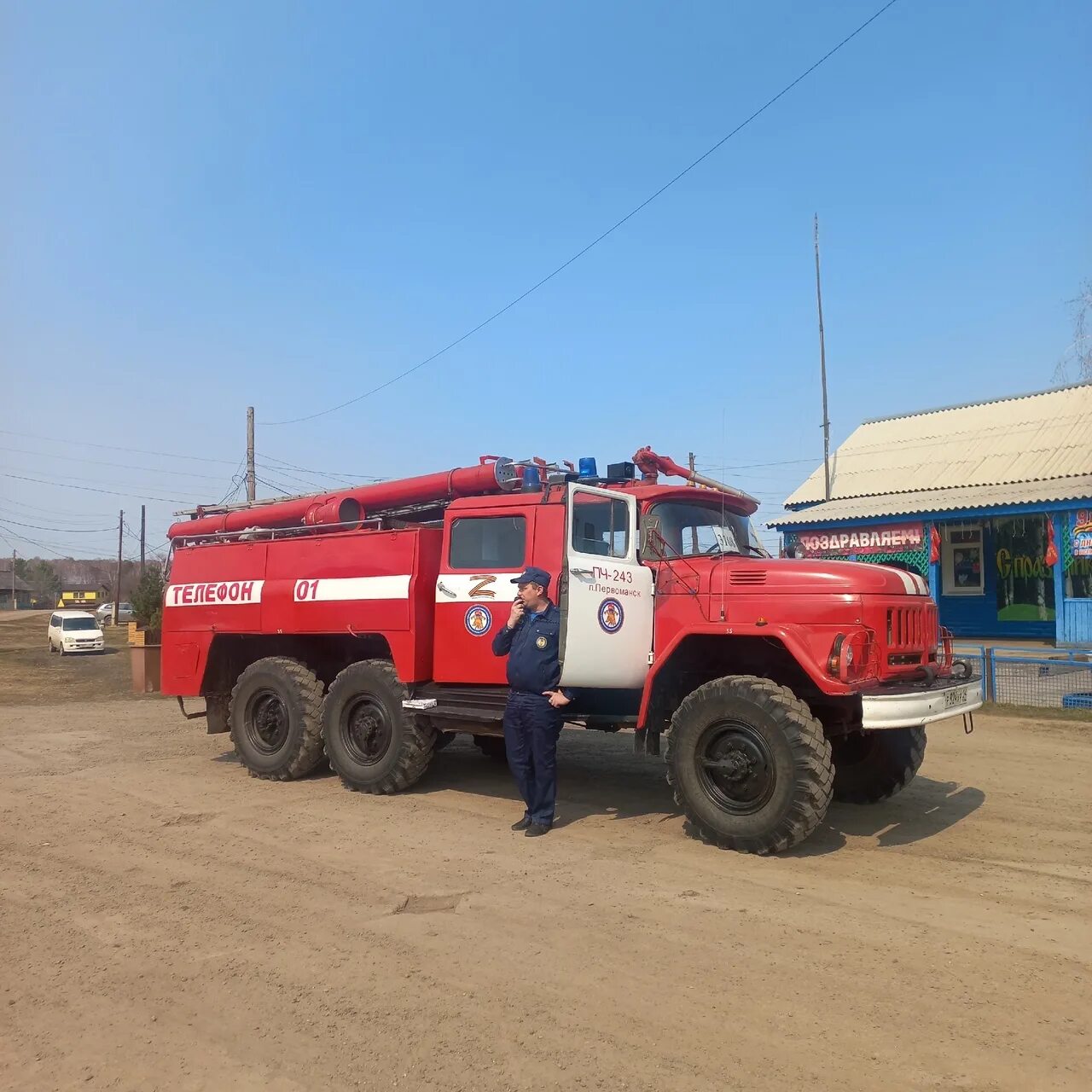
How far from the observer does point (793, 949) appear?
415 cm

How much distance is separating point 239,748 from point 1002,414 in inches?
820

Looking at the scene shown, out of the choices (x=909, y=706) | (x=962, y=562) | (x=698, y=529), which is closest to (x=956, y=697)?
(x=909, y=706)

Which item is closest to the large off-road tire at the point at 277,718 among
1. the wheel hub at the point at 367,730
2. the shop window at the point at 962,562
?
the wheel hub at the point at 367,730

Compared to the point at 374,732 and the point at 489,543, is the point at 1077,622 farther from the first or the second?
the point at 374,732

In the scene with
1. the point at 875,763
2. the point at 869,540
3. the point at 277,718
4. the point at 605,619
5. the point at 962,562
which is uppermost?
the point at 869,540

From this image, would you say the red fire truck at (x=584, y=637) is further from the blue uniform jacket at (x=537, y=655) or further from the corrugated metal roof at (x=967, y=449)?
the corrugated metal roof at (x=967, y=449)

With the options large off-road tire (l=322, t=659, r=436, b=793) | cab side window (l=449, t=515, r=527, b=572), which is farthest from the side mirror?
large off-road tire (l=322, t=659, r=436, b=793)

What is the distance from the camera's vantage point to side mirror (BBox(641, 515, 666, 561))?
21.6 feet

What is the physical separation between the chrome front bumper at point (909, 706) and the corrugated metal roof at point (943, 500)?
524 inches

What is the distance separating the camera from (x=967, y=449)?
21.8 metres

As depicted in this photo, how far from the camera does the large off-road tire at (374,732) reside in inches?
292

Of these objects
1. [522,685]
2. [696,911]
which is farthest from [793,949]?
[522,685]

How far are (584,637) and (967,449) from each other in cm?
1892

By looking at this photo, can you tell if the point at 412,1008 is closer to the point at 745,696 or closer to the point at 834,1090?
the point at 834,1090
